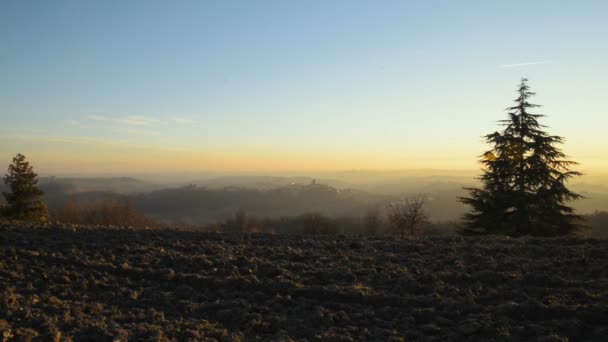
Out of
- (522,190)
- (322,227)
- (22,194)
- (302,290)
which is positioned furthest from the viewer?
(322,227)

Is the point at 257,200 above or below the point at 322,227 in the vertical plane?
below

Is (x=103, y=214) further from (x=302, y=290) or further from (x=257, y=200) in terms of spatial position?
(x=257, y=200)

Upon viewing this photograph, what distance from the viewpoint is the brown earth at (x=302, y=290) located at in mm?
6250

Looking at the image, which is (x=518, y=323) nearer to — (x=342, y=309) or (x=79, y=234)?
(x=342, y=309)

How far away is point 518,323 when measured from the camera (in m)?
6.30

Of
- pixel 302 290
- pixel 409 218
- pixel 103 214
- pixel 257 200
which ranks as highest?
pixel 302 290

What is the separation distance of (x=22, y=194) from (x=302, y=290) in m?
29.3

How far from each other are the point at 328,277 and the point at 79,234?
8935 mm

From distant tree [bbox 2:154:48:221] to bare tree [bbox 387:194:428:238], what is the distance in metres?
24.9

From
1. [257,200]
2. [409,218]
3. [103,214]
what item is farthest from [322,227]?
[257,200]

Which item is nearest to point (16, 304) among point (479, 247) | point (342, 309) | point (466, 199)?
point (342, 309)

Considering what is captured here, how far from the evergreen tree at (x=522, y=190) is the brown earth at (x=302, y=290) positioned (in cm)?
1066

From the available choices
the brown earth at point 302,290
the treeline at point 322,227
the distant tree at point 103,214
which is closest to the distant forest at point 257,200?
the distant tree at point 103,214

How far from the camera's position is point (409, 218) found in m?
26.7
